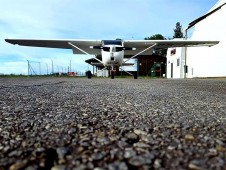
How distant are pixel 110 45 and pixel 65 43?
421cm

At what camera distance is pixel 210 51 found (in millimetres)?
30141

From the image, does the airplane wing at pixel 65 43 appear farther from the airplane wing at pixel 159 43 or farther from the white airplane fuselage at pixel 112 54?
the airplane wing at pixel 159 43

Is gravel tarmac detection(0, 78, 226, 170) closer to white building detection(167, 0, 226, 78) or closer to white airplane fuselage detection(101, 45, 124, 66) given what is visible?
white airplane fuselage detection(101, 45, 124, 66)

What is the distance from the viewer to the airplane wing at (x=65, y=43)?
2241 cm

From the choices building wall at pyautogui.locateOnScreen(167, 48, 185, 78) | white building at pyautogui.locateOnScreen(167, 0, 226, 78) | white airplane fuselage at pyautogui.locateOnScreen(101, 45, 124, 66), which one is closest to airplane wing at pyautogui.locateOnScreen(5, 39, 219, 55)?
white airplane fuselage at pyautogui.locateOnScreen(101, 45, 124, 66)

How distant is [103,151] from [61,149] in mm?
212

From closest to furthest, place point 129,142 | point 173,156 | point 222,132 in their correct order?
point 173,156 < point 129,142 < point 222,132

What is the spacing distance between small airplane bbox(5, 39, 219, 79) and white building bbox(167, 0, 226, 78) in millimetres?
5020

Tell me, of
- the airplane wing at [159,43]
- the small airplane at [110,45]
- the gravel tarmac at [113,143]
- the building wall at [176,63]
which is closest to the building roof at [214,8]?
the building wall at [176,63]

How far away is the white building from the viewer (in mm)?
27812

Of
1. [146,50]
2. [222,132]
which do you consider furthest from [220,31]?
[222,132]

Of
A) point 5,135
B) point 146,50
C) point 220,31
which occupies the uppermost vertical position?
point 220,31

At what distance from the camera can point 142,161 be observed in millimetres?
1251

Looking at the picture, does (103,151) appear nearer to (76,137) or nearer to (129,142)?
(129,142)
